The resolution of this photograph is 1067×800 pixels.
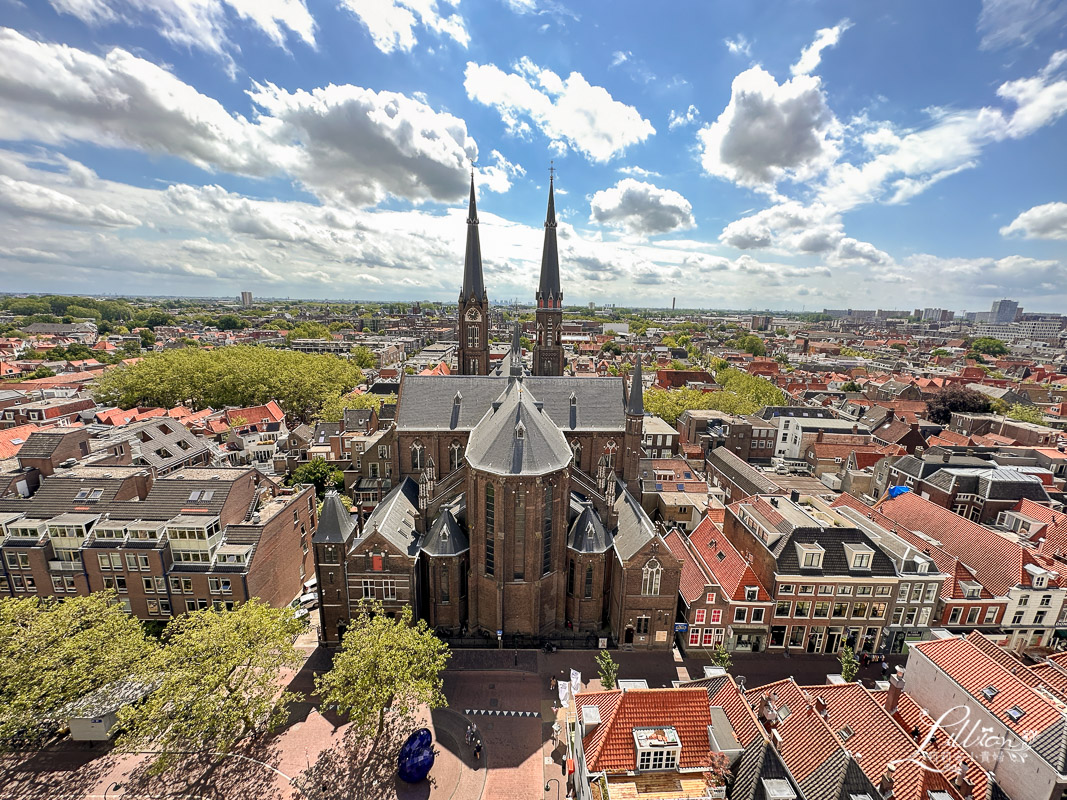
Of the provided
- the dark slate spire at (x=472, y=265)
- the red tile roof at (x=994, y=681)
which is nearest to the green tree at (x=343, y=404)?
the dark slate spire at (x=472, y=265)

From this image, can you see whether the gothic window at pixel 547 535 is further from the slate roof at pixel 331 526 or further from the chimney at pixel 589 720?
the slate roof at pixel 331 526

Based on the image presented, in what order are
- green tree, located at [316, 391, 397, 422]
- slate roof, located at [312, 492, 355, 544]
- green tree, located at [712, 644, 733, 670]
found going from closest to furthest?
green tree, located at [712, 644, 733, 670] < slate roof, located at [312, 492, 355, 544] < green tree, located at [316, 391, 397, 422]

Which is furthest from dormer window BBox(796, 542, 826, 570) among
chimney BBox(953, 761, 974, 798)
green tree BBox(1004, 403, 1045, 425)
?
green tree BBox(1004, 403, 1045, 425)

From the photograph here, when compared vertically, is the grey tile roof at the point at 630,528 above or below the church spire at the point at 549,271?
below

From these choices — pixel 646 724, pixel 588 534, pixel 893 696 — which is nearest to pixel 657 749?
pixel 646 724

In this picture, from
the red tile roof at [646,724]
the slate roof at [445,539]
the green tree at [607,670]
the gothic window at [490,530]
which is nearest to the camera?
the red tile roof at [646,724]

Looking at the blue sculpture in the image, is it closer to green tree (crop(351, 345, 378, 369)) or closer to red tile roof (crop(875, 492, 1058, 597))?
red tile roof (crop(875, 492, 1058, 597))
